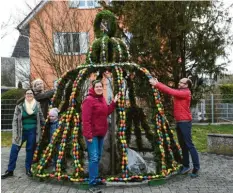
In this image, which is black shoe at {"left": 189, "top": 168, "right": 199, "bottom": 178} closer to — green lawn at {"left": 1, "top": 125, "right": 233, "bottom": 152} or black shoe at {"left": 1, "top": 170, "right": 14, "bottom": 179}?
green lawn at {"left": 1, "top": 125, "right": 233, "bottom": 152}

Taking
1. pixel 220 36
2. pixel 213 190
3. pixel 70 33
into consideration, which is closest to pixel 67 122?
pixel 213 190

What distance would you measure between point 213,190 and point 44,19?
413 inches

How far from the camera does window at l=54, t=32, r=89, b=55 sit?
13.9 m

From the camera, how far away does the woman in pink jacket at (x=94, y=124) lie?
596 cm

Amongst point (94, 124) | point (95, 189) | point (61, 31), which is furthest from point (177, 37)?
point (95, 189)

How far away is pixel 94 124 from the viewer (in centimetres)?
609

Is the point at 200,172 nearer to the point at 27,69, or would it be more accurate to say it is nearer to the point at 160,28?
the point at 160,28

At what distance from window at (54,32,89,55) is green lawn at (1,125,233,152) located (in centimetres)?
401

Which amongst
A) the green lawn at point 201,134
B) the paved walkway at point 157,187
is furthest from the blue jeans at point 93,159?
the green lawn at point 201,134

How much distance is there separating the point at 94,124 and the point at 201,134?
8377mm

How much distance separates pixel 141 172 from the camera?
6.71 m

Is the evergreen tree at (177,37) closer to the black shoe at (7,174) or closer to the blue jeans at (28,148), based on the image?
the blue jeans at (28,148)

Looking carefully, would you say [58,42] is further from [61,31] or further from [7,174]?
[7,174]

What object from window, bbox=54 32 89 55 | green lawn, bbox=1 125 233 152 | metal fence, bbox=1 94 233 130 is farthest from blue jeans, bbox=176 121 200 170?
metal fence, bbox=1 94 233 130
